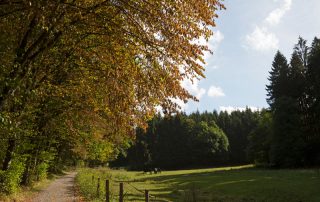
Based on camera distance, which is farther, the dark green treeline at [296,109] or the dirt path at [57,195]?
the dark green treeline at [296,109]

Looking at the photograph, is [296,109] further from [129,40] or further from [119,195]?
[129,40]

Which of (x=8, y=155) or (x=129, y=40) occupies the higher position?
(x=129, y=40)

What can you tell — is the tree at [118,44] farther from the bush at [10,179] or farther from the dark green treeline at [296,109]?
the dark green treeline at [296,109]

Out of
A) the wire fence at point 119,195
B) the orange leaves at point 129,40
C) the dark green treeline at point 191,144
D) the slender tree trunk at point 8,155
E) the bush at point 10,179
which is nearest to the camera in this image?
the orange leaves at point 129,40

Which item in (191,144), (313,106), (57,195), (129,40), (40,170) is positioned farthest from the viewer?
(191,144)

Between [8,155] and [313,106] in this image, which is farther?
[313,106]

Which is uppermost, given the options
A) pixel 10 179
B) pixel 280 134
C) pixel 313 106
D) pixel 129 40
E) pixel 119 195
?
pixel 313 106

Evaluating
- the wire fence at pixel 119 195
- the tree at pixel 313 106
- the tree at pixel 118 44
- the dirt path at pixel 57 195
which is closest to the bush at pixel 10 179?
the dirt path at pixel 57 195

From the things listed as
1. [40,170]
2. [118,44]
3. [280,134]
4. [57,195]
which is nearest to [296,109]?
[280,134]

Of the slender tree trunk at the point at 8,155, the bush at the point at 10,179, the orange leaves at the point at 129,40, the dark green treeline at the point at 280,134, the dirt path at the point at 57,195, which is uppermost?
the dark green treeline at the point at 280,134

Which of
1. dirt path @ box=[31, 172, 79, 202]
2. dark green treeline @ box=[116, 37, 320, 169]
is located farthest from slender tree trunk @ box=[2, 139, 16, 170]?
dark green treeline @ box=[116, 37, 320, 169]

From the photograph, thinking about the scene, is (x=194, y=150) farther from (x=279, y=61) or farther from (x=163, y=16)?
(x=163, y=16)

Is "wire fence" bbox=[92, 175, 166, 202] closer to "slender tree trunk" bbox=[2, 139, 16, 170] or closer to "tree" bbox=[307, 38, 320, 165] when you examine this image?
"slender tree trunk" bbox=[2, 139, 16, 170]

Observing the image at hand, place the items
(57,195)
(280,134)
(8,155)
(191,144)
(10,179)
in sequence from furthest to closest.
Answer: (191,144), (280,134), (57,195), (8,155), (10,179)
